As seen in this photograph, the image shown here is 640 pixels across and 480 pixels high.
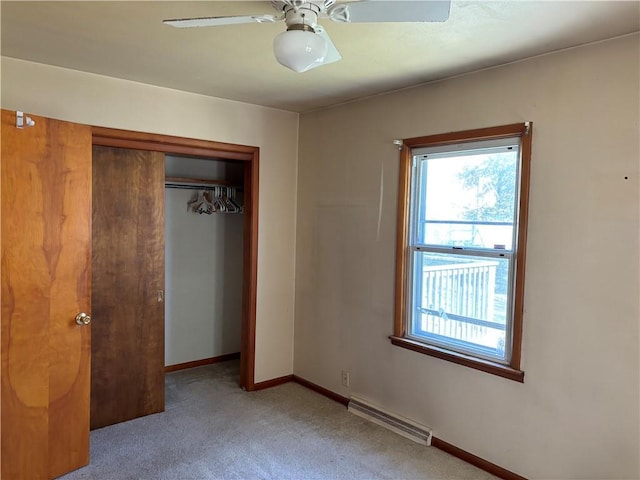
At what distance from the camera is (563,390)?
2.40 metres

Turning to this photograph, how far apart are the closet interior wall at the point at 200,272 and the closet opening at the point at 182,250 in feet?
0.03

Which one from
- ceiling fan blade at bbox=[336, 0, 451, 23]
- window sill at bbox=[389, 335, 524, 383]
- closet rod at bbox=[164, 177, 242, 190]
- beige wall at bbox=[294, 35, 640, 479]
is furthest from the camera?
closet rod at bbox=[164, 177, 242, 190]

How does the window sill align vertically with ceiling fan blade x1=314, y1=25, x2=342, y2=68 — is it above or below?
below

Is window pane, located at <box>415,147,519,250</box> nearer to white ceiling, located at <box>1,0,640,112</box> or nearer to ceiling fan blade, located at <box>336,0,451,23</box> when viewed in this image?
white ceiling, located at <box>1,0,640,112</box>

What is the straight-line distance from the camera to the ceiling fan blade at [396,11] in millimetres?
1485

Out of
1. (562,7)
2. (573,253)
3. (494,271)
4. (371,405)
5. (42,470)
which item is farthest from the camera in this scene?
(371,405)

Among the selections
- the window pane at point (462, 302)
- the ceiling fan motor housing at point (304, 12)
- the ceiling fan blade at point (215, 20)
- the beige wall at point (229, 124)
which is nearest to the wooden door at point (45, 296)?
the beige wall at point (229, 124)

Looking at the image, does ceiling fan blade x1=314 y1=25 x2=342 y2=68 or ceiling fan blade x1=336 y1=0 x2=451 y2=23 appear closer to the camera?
ceiling fan blade x1=336 y1=0 x2=451 y2=23

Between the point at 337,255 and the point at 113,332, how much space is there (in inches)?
71.4

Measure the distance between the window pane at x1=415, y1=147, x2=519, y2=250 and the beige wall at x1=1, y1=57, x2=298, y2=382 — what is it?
1377 mm

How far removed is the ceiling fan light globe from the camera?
60.9 inches

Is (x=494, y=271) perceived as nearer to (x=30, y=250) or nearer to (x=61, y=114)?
(x=30, y=250)

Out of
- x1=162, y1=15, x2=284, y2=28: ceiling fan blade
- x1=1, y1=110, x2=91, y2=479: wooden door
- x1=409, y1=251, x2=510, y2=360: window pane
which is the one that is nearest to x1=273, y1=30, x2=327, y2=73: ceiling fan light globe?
x1=162, y1=15, x2=284, y2=28: ceiling fan blade

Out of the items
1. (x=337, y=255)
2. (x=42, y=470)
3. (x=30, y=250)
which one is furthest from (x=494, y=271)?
(x=42, y=470)
